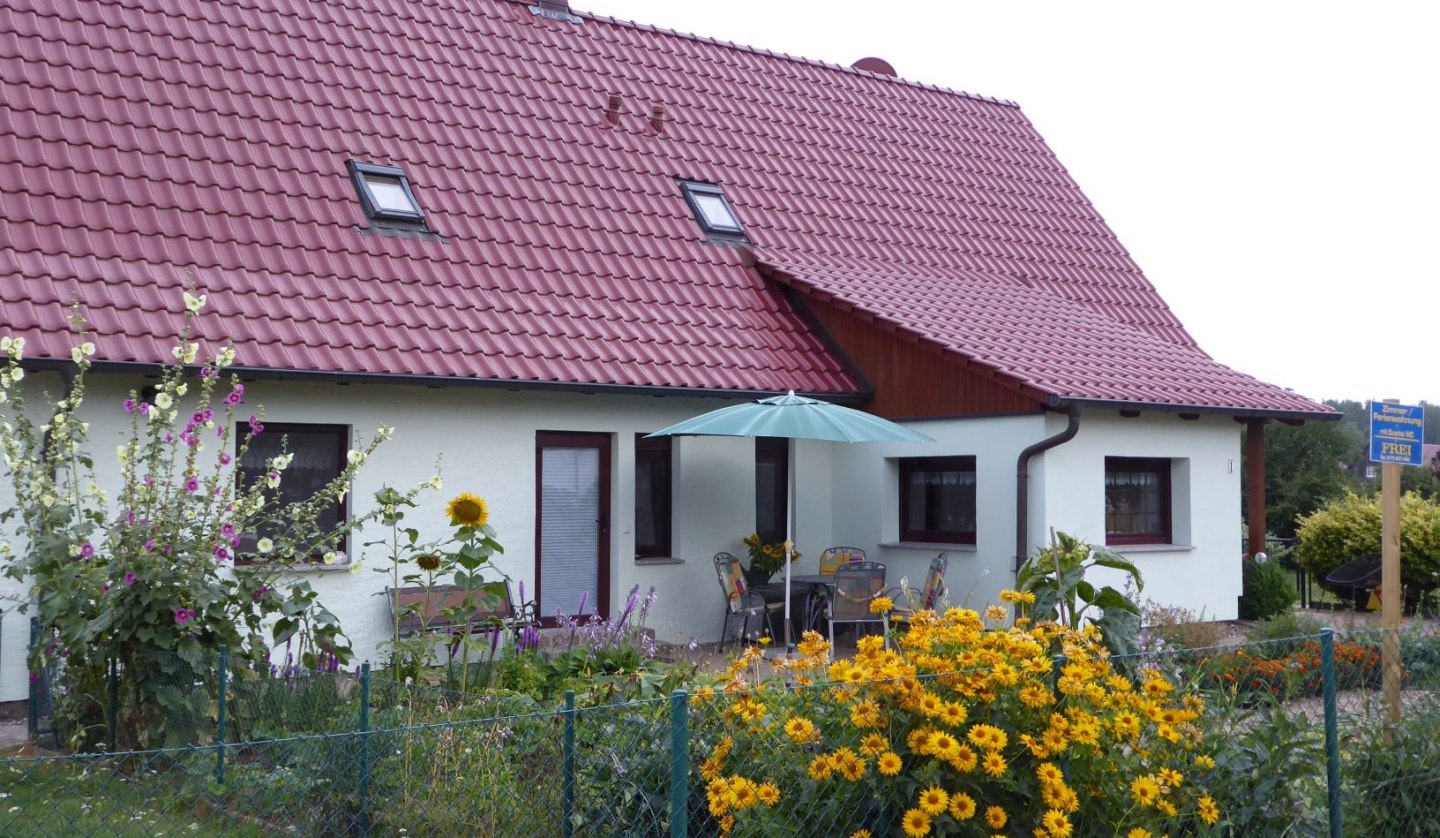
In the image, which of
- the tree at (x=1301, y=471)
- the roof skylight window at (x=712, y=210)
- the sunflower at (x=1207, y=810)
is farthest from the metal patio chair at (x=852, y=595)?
the tree at (x=1301, y=471)

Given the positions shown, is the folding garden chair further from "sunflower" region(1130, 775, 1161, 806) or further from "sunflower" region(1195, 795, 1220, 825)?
"sunflower" region(1130, 775, 1161, 806)

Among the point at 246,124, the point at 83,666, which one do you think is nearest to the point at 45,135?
the point at 246,124

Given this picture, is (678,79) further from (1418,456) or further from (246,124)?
(1418,456)

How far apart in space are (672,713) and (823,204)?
12302 mm

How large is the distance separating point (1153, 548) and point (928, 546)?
7.42ft

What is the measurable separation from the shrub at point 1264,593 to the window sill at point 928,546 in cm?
371

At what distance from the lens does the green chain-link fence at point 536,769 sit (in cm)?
539

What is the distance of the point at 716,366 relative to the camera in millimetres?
13430

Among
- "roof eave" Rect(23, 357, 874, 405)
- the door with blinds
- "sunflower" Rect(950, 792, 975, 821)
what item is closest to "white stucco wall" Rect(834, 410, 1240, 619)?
"roof eave" Rect(23, 357, 874, 405)

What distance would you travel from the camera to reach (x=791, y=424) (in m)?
11.6

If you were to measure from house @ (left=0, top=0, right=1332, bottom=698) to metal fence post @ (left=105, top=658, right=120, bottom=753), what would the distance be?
2961mm

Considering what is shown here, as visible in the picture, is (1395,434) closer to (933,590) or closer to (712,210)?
(933,590)

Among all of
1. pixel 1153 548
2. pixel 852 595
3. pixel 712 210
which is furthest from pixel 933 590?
pixel 712 210

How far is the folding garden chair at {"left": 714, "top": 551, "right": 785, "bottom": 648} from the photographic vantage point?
41.7ft
